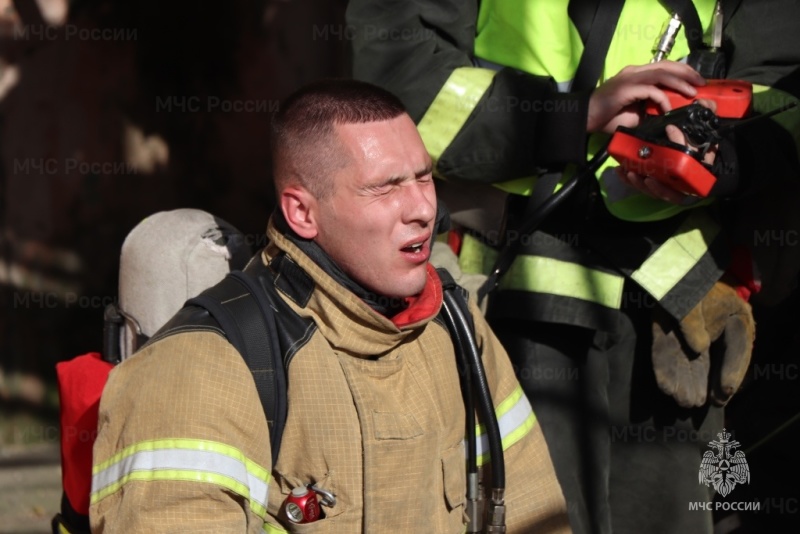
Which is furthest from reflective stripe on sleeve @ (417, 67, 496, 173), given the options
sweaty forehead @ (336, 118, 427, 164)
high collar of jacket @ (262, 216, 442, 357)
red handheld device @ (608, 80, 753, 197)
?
high collar of jacket @ (262, 216, 442, 357)

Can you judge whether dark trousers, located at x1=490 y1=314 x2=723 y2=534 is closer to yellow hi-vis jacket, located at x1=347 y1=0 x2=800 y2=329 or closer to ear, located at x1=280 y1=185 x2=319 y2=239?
yellow hi-vis jacket, located at x1=347 y1=0 x2=800 y2=329

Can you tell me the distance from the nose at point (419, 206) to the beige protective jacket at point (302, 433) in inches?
7.6

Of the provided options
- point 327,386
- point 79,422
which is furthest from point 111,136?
point 327,386

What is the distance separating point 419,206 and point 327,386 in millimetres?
400

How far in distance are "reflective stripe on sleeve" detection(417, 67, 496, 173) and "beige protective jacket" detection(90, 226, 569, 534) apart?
0.54 metres

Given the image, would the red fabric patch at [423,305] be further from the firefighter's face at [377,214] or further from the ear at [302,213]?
the ear at [302,213]

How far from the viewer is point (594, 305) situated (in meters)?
2.93

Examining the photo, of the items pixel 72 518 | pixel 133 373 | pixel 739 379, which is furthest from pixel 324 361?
pixel 739 379

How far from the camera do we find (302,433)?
7.36 ft

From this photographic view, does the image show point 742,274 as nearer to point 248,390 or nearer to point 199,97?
point 248,390

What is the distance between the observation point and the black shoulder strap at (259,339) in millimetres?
2199

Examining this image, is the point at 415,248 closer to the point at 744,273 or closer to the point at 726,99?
the point at 726,99

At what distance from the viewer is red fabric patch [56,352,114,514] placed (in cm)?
247

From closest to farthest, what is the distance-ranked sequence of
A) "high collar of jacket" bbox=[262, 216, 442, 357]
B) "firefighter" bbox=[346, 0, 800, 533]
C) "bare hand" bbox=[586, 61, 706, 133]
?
"high collar of jacket" bbox=[262, 216, 442, 357] → "bare hand" bbox=[586, 61, 706, 133] → "firefighter" bbox=[346, 0, 800, 533]
